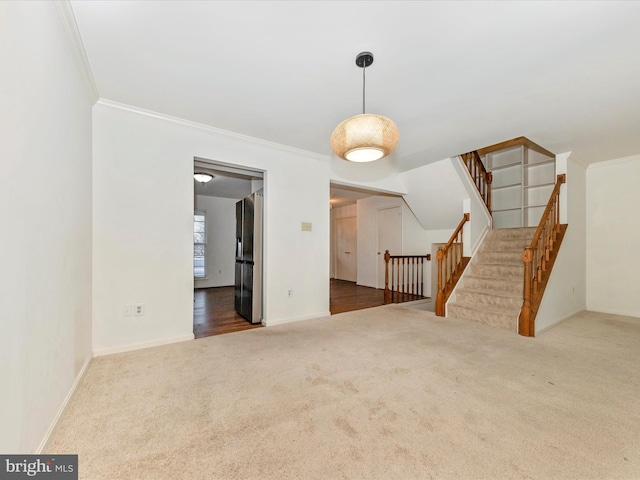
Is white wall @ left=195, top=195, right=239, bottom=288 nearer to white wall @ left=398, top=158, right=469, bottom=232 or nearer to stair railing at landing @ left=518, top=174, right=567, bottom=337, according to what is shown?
white wall @ left=398, top=158, right=469, bottom=232

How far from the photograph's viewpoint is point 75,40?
1.91m

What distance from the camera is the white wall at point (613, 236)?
4.40 m

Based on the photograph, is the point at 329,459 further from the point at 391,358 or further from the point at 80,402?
the point at 80,402

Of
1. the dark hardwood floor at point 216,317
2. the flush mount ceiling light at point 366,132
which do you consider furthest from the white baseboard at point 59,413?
the flush mount ceiling light at point 366,132

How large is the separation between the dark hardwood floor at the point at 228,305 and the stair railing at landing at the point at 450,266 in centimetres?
121

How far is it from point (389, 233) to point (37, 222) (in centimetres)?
662

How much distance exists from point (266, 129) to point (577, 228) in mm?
5241

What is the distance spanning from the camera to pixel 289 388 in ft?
6.81

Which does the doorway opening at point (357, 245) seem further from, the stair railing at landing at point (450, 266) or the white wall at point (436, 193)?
the stair railing at landing at point (450, 266)

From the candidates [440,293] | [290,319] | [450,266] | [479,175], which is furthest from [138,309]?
[479,175]

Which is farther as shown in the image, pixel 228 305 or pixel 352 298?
pixel 352 298

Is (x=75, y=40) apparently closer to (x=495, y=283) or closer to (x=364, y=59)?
(x=364, y=59)

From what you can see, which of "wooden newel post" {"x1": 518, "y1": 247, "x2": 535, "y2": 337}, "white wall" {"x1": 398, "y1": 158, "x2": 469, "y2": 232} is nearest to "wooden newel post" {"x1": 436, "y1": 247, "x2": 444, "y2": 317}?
"wooden newel post" {"x1": 518, "y1": 247, "x2": 535, "y2": 337}

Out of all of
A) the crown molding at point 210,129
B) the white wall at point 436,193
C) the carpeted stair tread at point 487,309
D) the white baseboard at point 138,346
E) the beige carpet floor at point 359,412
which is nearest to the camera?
the beige carpet floor at point 359,412
